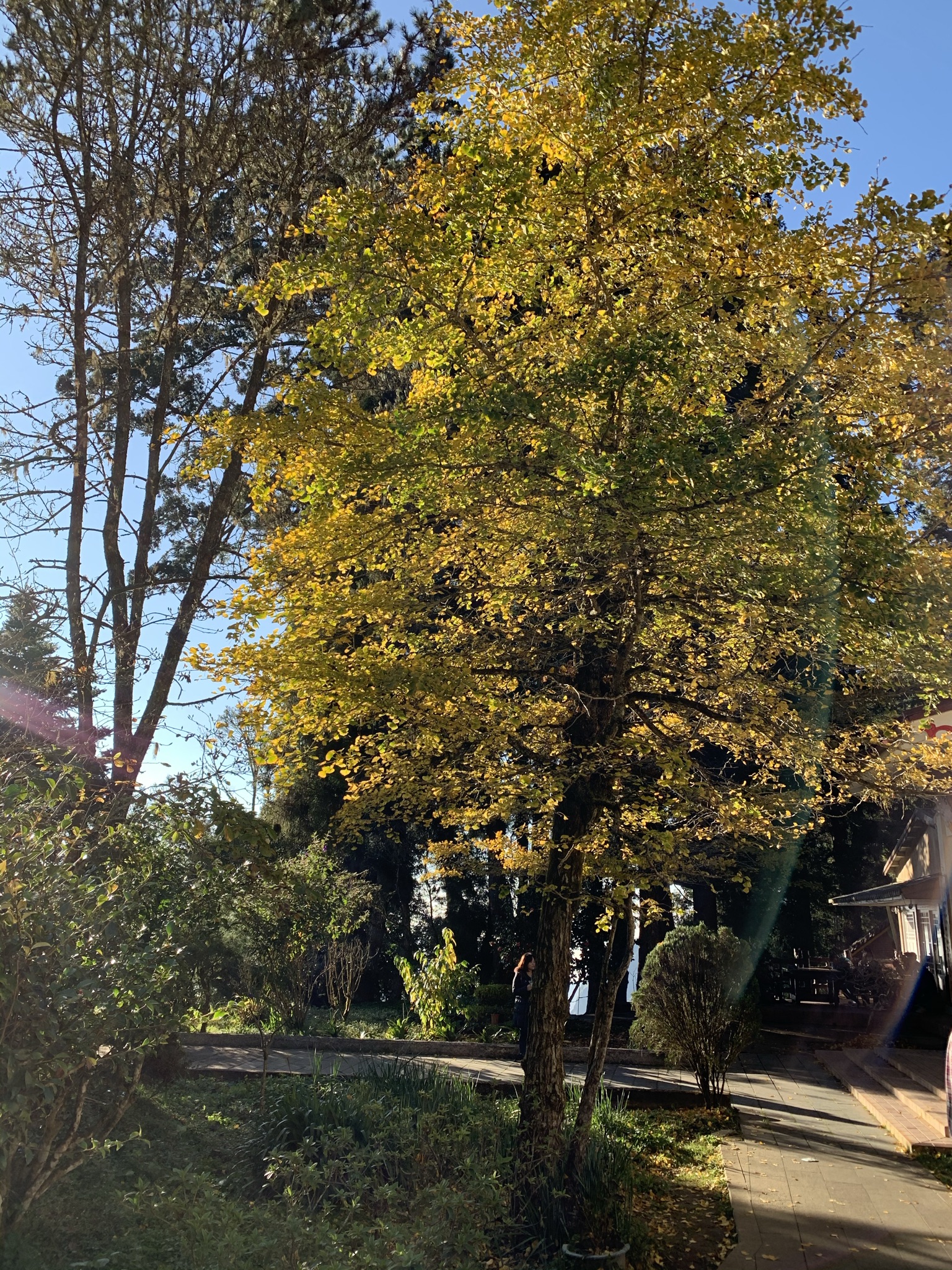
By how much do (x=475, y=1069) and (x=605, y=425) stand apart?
932 centimetres

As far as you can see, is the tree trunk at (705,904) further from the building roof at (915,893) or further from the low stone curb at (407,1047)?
the low stone curb at (407,1047)

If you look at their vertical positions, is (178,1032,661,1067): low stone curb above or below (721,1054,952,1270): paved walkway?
below

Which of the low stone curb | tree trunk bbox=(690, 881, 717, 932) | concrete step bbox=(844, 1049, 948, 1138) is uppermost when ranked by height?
tree trunk bbox=(690, 881, 717, 932)

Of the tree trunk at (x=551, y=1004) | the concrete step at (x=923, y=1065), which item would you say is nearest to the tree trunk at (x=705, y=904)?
the concrete step at (x=923, y=1065)

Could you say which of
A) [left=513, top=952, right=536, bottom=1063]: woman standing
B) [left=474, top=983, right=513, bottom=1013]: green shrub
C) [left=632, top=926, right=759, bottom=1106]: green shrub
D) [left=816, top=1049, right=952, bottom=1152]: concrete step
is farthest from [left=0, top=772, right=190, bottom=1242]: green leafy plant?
[left=474, top=983, right=513, bottom=1013]: green shrub

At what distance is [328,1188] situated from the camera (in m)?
5.32

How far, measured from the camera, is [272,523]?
1061 centimetres

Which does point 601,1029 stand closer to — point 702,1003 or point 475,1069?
point 702,1003

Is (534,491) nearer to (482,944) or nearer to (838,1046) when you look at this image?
(838,1046)

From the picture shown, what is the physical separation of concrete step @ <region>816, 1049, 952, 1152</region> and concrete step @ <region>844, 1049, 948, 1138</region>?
5 cm

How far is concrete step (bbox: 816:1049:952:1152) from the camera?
8445 mm

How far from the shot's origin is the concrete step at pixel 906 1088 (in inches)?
367

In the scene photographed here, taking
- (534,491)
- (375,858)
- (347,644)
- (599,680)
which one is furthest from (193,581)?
(375,858)

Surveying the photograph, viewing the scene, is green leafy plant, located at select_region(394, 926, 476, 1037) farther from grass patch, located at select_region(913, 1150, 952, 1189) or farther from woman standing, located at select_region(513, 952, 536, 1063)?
grass patch, located at select_region(913, 1150, 952, 1189)
